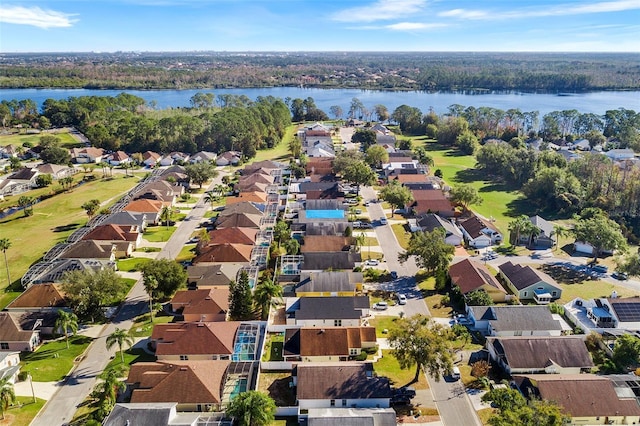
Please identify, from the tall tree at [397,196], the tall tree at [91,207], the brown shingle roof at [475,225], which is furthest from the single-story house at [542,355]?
the tall tree at [91,207]

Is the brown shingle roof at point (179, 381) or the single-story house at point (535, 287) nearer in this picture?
the brown shingle roof at point (179, 381)

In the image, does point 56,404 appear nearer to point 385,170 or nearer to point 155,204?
point 155,204

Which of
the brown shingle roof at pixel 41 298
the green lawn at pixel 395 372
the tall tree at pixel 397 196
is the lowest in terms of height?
the green lawn at pixel 395 372

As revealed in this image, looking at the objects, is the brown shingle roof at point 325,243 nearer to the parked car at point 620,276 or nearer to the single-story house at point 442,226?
the single-story house at point 442,226

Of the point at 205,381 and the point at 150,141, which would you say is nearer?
the point at 205,381

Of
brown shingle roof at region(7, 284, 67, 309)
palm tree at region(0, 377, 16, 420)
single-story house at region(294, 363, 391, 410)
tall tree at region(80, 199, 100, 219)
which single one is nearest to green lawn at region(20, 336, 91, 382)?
palm tree at region(0, 377, 16, 420)

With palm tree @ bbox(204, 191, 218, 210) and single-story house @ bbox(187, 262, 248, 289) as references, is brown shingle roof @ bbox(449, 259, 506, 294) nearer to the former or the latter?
single-story house @ bbox(187, 262, 248, 289)

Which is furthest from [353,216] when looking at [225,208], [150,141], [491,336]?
[150,141]
